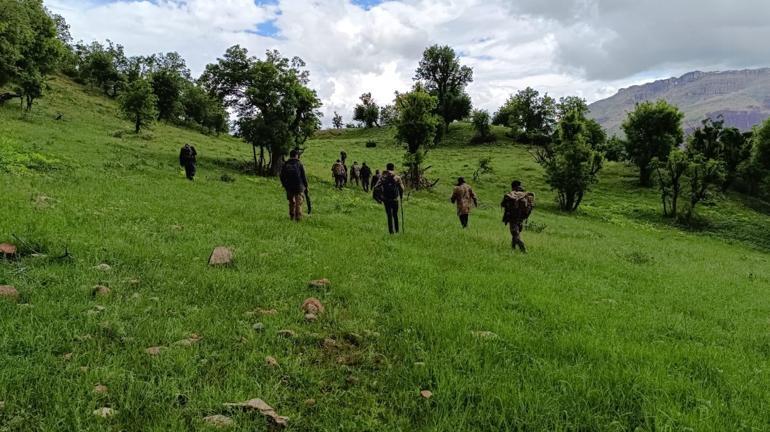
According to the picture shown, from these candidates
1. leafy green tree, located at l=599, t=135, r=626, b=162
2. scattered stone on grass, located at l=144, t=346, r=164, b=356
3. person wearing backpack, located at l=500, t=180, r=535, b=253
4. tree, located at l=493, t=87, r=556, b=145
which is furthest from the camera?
tree, located at l=493, t=87, r=556, b=145

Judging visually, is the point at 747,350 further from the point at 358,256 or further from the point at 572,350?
the point at 358,256

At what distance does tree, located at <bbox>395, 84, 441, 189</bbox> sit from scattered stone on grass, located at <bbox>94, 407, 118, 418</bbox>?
1684 inches

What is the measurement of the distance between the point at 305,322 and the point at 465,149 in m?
79.5

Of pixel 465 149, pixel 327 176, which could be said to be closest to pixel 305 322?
pixel 327 176

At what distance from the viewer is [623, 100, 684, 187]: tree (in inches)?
2601

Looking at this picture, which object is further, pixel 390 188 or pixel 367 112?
pixel 367 112

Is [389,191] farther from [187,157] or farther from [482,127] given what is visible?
[482,127]

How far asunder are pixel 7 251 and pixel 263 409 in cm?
684

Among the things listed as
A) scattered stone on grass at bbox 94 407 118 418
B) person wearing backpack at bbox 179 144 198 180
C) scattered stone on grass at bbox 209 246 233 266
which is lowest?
scattered stone on grass at bbox 94 407 118 418

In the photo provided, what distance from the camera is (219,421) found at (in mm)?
4691

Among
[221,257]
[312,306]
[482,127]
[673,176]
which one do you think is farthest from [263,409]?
[482,127]

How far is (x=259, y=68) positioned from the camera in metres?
37.2

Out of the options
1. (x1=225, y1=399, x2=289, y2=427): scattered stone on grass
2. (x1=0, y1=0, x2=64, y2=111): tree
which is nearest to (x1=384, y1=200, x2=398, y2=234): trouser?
(x1=225, y1=399, x2=289, y2=427): scattered stone on grass

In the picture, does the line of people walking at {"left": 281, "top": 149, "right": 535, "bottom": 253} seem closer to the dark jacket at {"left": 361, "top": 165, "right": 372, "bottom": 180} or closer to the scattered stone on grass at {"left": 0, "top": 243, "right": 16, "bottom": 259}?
the scattered stone on grass at {"left": 0, "top": 243, "right": 16, "bottom": 259}
